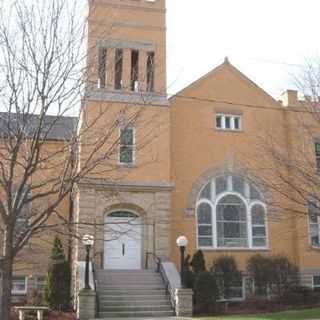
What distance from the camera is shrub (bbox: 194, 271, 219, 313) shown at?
2123 cm

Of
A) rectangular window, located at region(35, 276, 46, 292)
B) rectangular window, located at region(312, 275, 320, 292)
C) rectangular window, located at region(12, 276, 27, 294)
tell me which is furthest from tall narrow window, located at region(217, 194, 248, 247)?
rectangular window, located at region(12, 276, 27, 294)

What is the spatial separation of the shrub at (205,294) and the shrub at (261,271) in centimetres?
469

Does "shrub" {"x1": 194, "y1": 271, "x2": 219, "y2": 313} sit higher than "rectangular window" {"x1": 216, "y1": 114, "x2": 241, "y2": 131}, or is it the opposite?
"rectangular window" {"x1": 216, "y1": 114, "x2": 241, "y2": 131}

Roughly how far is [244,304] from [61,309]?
7.60 m

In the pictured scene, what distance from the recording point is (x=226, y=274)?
81.9 feet

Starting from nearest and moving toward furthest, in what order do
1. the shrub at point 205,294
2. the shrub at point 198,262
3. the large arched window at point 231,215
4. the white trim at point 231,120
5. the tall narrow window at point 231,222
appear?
the shrub at point 205,294, the shrub at point 198,262, the large arched window at point 231,215, the tall narrow window at point 231,222, the white trim at point 231,120

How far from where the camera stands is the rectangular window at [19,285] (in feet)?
85.1

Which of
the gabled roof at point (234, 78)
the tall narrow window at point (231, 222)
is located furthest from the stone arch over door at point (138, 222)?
the gabled roof at point (234, 78)

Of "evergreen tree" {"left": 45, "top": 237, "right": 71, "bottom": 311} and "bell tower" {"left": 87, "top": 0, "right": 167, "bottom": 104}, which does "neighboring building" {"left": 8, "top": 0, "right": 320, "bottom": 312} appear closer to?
"bell tower" {"left": 87, "top": 0, "right": 167, "bottom": 104}

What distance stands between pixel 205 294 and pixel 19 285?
31.3 feet

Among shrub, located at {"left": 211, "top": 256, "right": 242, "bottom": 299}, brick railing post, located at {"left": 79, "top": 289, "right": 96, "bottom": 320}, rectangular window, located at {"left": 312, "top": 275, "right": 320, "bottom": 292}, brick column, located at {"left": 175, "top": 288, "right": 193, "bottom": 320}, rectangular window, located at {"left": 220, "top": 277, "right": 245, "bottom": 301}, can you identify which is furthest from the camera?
rectangular window, located at {"left": 312, "top": 275, "right": 320, "bottom": 292}

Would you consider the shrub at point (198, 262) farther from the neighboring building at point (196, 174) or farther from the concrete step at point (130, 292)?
the concrete step at point (130, 292)

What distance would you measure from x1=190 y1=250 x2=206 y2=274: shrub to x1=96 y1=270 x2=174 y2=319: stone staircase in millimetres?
1521

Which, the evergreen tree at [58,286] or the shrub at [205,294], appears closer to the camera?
the shrub at [205,294]
